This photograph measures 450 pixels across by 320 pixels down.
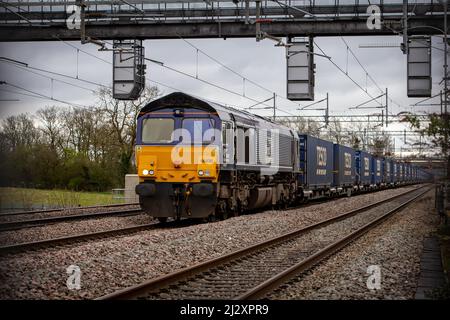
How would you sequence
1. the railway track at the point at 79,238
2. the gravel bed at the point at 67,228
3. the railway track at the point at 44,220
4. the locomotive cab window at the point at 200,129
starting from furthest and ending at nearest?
the locomotive cab window at the point at 200,129, the railway track at the point at 44,220, the gravel bed at the point at 67,228, the railway track at the point at 79,238

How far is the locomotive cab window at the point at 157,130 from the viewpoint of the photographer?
59.8ft

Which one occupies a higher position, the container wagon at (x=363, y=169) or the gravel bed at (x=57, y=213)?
the container wagon at (x=363, y=169)

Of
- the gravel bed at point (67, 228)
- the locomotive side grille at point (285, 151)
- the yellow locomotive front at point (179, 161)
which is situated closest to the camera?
the gravel bed at point (67, 228)

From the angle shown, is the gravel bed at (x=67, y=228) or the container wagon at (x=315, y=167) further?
the container wagon at (x=315, y=167)

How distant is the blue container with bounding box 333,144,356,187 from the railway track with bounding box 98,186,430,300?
22.0 meters

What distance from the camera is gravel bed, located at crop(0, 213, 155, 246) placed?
15.0m

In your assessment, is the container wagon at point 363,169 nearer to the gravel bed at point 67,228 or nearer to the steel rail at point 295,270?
the gravel bed at point 67,228

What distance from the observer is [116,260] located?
1107 centimetres

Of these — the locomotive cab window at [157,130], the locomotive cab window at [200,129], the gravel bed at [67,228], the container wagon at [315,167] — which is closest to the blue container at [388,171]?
the container wagon at [315,167]

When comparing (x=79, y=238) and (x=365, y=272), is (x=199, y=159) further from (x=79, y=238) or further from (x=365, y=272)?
(x=365, y=272)

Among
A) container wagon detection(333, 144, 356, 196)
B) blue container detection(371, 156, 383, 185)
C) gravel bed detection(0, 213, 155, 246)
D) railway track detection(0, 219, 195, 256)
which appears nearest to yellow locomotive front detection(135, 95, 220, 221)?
railway track detection(0, 219, 195, 256)

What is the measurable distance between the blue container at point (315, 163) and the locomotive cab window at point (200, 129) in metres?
12.3
